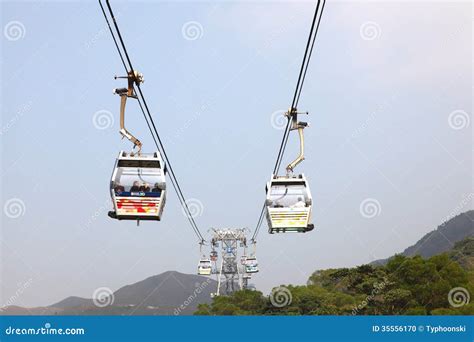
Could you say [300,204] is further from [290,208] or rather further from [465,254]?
[465,254]

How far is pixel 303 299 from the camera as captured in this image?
60.1 m

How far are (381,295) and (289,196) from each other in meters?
41.7

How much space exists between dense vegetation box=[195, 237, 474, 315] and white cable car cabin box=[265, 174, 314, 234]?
96.8 ft

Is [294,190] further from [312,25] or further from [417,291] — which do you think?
[417,291]

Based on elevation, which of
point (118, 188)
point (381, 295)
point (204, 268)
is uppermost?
point (204, 268)

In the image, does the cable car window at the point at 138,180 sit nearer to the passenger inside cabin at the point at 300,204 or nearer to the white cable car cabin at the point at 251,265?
the passenger inside cabin at the point at 300,204

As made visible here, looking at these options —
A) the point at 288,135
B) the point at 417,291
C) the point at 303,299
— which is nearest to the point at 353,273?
the point at 303,299

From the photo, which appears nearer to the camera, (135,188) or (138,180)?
(135,188)

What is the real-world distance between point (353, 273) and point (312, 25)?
59.9 meters

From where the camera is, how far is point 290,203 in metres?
19.4

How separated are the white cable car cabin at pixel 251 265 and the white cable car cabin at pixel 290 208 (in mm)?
40288

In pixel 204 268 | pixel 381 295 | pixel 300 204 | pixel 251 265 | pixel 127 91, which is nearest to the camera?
pixel 127 91

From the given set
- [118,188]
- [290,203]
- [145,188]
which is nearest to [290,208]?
[290,203]

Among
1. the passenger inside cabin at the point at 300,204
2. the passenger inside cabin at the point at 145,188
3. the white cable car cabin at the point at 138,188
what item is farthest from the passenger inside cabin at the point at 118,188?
the passenger inside cabin at the point at 300,204
